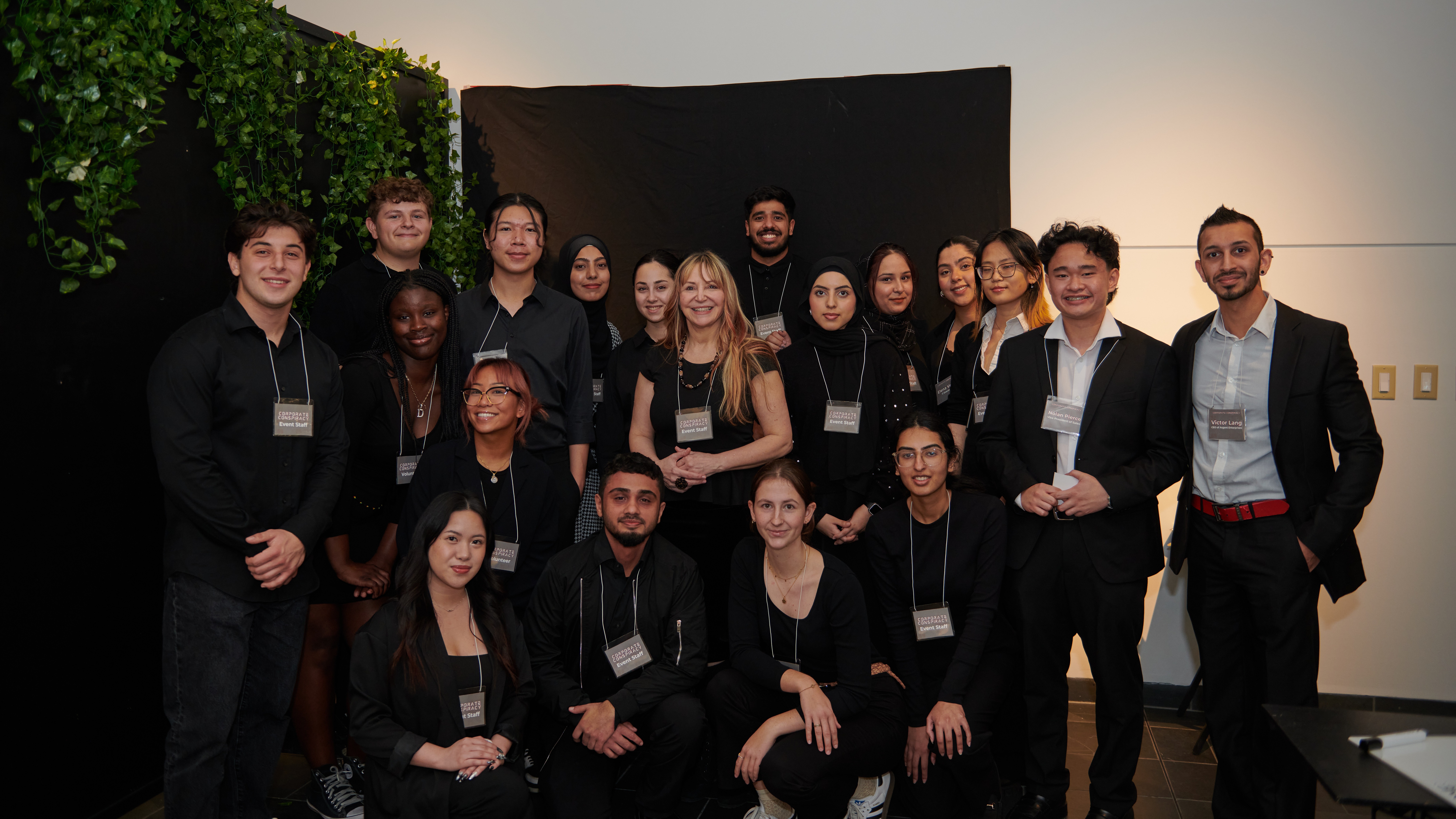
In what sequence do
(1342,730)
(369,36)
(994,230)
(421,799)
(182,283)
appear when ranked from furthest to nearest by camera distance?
(369,36) → (994,230) → (182,283) → (421,799) → (1342,730)

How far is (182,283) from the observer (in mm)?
3033

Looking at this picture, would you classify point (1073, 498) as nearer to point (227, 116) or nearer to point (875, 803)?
point (875, 803)

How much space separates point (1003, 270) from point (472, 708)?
2.40 m

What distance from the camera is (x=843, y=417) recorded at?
324cm

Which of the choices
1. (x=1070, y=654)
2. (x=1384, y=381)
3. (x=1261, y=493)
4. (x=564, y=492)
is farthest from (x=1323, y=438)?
(x=564, y=492)

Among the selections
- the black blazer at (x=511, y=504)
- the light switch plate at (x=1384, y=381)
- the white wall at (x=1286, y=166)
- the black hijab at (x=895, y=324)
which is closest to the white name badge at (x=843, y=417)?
the black hijab at (x=895, y=324)

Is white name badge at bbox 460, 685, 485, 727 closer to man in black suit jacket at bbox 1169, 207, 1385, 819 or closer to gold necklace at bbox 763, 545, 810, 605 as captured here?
gold necklace at bbox 763, 545, 810, 605

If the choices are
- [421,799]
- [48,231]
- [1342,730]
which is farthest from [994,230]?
[48,231]

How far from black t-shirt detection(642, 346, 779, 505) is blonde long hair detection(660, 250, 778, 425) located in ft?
0.06

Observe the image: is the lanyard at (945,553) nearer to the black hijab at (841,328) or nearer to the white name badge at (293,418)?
the black hijab at (841,328)

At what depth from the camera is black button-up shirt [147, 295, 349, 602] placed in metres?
2.38

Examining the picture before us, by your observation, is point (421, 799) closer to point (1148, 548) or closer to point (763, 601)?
point (763, 601)

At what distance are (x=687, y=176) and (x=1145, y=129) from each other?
2123mm

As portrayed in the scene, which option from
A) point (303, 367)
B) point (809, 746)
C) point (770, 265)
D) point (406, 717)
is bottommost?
point (809, 746)
